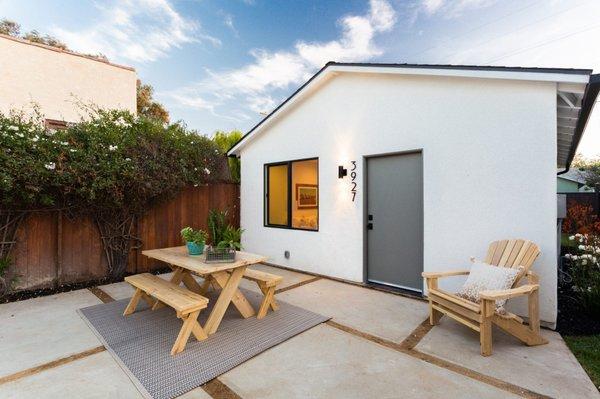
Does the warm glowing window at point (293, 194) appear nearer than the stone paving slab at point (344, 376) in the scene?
No

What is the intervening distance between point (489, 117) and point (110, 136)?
5471mm

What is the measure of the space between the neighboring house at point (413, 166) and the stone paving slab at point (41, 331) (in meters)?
3.53

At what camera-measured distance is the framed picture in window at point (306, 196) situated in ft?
18.9

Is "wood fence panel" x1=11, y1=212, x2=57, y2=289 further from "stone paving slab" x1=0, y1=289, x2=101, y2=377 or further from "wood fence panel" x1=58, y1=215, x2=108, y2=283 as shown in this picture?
"stone paving slab" x1=0, y1=289, x2=101, y2=377

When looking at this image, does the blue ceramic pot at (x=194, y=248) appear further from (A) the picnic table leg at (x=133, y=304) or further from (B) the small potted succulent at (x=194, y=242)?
(A) the picnic table leg at (x=133, y=304)

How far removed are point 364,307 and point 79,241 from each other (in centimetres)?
478

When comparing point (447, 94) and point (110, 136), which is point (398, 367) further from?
point (110, 136)

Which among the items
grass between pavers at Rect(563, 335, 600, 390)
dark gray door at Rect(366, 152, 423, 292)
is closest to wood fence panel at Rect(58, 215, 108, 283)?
dark gray door at Rect(366, 152, 423, 292)

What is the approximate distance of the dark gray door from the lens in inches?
170

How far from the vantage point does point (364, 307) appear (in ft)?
12.6

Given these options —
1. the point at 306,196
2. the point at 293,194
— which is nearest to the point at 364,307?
the point at 306,196

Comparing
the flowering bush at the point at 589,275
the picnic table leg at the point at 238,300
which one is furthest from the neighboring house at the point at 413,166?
the picnic table leg at the point at 238,300

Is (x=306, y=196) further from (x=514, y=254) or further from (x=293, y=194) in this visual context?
(x=514, y=254)

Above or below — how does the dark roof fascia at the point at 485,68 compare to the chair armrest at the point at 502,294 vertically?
above
